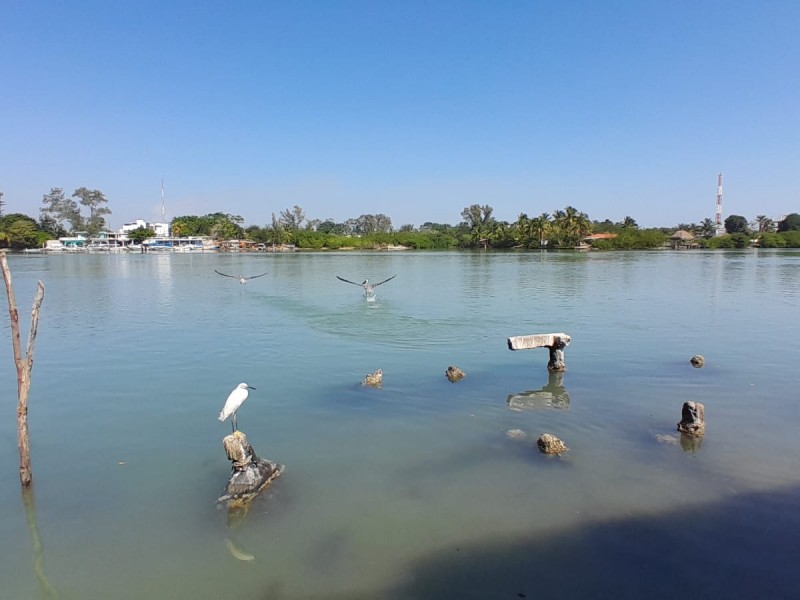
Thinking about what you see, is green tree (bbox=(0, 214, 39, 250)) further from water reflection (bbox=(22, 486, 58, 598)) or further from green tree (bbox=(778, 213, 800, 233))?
green tree (bbox=(778, 213, 800, 233))

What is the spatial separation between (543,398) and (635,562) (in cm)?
558

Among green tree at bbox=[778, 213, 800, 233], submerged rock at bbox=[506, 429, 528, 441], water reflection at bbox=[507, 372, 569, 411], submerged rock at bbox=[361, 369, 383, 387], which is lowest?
submerged rock at bbox=[506, 429, 528, 441]

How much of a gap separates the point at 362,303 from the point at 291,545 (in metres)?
21.0

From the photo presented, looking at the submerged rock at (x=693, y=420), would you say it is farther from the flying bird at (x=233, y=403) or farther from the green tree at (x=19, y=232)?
the green tree at (x=19, y=232)

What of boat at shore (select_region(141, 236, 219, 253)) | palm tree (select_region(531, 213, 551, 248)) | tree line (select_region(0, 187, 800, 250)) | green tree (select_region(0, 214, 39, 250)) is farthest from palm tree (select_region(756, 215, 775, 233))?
green tree (select_region(0, 214, 39, 250))

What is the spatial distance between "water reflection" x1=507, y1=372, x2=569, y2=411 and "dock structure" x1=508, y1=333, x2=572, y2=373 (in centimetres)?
79

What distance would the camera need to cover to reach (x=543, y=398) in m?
11.1

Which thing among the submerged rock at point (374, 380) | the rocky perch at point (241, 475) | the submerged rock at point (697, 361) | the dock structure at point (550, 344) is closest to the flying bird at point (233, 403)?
the rocky perch at point (241, 475)

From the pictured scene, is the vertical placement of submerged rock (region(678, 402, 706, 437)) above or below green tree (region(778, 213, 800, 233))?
below

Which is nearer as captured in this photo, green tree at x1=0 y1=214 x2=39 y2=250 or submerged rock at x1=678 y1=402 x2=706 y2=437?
submerged rock at x1=678 y1=402 x2=706 y2=437

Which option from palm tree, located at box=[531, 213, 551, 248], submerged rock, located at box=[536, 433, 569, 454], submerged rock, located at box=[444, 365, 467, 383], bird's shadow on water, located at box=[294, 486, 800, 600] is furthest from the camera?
palm tree, located at box=[531, 213, 551, 248]

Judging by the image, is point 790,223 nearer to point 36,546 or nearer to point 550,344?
point 550,344

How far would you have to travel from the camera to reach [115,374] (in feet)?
44.6

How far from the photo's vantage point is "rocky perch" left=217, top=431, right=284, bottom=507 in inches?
274
